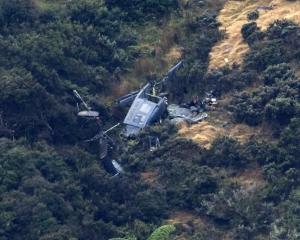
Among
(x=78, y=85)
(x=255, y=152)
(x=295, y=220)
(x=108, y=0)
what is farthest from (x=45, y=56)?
(x=295, y=220)

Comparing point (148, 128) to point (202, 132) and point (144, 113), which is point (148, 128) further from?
point (202, 132)

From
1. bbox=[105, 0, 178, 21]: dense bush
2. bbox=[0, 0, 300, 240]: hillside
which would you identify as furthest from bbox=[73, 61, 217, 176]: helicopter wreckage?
bbox=[105, 0, 178, 21]: dense bush

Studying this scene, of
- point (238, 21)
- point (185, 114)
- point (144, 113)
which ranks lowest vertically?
point (185, 114)

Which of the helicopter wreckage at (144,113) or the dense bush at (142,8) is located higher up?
the dense bush at (142,8)

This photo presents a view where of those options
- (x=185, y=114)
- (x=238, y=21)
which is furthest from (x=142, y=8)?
(x=185, y=114)

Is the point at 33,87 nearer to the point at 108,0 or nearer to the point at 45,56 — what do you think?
the point at 45,56

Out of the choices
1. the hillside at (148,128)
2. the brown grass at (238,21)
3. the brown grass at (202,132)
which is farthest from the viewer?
the brown grass at (238,21)

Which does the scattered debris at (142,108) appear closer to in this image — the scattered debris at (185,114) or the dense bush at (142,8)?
the scattered debris at (185,114)

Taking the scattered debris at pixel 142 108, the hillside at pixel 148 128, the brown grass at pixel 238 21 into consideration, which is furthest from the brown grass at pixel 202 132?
the brown grass at pixel 238 21
